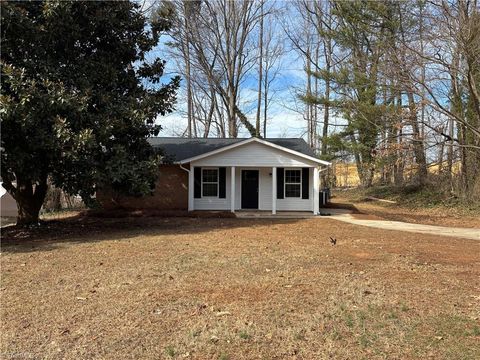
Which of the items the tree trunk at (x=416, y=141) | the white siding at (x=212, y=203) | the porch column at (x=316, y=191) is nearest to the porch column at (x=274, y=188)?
the porch column at (x=316, y=191)

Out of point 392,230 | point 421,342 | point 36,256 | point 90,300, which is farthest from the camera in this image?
point 392,230

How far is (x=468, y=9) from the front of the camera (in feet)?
57.0

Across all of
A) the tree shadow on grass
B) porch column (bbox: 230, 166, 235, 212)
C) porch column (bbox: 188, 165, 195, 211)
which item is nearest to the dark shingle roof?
porch column (bbox: 188, 165, 195, 211)

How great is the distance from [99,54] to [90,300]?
30.8 ft

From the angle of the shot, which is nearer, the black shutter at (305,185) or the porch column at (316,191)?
the porch column at (316,191)

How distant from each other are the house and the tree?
481 cm

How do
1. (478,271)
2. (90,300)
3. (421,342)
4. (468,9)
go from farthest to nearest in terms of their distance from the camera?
1. (468,9)
2. (478,271)
3. (90,300)
4. (421,342)

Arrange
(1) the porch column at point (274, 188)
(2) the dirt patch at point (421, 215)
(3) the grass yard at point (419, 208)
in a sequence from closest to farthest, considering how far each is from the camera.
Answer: (2) the dirt patch at point (421, 215) → (3) the grass yard at point (419, 208) → (1) the porch column at point (274, 188)

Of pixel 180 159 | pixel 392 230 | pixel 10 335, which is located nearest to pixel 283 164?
pixel 180 159

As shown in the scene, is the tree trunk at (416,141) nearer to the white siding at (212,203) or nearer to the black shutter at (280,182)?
the black shutter at (280,182)

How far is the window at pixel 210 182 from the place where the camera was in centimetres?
1959

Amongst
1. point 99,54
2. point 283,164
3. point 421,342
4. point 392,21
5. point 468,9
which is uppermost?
point 392,21

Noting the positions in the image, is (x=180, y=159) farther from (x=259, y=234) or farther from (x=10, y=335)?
(x=10, y=335)

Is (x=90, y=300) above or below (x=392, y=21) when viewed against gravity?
below
